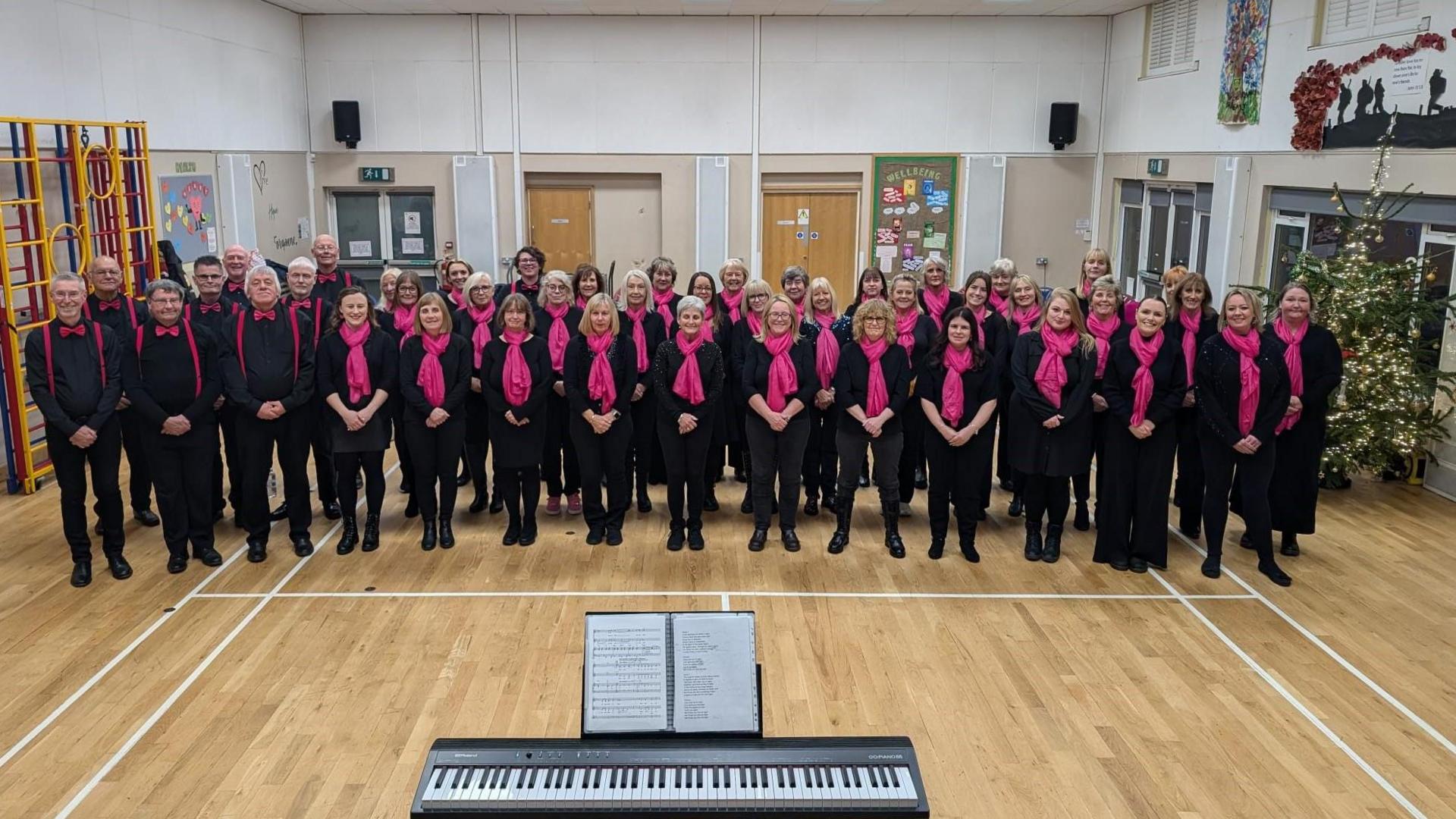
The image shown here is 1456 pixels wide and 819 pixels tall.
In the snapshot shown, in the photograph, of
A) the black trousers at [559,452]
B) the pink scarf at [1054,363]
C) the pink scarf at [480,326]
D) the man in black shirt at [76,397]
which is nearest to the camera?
the man in black shirt at [76,397]

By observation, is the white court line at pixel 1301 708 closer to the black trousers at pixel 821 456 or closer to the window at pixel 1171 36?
the black trousers at pixel 821 456

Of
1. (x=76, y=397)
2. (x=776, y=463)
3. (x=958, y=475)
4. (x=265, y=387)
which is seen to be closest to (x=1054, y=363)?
(x=958, y=475)

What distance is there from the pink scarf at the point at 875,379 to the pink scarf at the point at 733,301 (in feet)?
4.63

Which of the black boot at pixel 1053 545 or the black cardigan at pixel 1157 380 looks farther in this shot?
the black boot at pixel 1053 545

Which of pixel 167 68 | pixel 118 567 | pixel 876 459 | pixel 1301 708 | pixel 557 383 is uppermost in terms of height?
pixel 167 68

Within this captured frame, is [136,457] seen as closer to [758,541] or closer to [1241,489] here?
[758,541]

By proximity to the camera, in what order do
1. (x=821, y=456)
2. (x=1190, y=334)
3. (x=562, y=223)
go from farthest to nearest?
(x=562, y=223), (x=821, y=456), (x=1190, y=334)

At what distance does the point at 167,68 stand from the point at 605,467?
6.50 meters

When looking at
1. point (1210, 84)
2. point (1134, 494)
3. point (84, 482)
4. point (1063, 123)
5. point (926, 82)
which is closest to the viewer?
point (84, 482)

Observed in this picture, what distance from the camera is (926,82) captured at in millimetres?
13672

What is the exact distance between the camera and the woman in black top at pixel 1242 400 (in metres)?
6.41

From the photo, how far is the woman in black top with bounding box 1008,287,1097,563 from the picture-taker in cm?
660

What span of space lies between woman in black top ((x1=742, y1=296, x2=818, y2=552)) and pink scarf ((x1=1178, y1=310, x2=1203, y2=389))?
2384 mm

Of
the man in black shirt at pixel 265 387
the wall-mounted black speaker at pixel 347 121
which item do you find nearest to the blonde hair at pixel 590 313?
the man in black shirt at pixel 265 387
